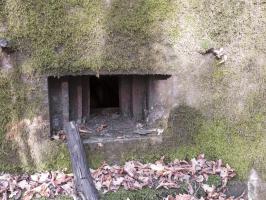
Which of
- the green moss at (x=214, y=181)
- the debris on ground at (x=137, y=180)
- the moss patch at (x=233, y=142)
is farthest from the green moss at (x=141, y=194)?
the moss patch at (x=233, y=142)

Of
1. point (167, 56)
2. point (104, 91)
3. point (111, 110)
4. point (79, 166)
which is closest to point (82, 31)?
point (167, 56)

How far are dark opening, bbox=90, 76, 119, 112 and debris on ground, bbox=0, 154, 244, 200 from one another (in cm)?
180

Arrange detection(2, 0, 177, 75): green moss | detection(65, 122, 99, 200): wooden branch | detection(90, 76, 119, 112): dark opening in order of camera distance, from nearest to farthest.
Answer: detection(65, 122, 99, 200): wooden branch
detection(2, 0, 177, 75): green moss
detection(90, 76, 119, 112): dark opening

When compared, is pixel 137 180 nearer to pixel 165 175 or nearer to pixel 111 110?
pixel 165 175

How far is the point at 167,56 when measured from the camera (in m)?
4.53

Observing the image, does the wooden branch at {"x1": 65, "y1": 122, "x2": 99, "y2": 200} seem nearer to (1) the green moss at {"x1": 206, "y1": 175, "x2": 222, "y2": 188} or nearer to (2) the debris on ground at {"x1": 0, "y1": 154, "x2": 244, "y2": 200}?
(2) the debris on ground at {"x1": 0, "y1": 154, "x2": 244, "y2": 200}

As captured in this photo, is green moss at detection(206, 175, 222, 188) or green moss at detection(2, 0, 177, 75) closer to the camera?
green moss at detection(2, 0, 177, 75)

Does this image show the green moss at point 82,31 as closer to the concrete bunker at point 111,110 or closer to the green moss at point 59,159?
the concrete bunker at point 111,110

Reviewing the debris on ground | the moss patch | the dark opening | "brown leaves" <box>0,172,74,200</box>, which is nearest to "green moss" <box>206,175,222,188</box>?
the debris on ground

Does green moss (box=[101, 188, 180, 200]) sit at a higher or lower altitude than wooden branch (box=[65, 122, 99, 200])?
lower

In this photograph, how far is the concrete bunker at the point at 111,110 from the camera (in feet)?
15.0

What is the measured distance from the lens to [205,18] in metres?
4.51

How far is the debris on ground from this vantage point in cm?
404

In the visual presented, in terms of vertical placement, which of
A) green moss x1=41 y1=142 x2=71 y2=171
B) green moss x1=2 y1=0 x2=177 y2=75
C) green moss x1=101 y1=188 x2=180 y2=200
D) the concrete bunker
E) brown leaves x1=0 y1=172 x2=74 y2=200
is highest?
green moss x1=2 y1=0 x2=177 y2=75
